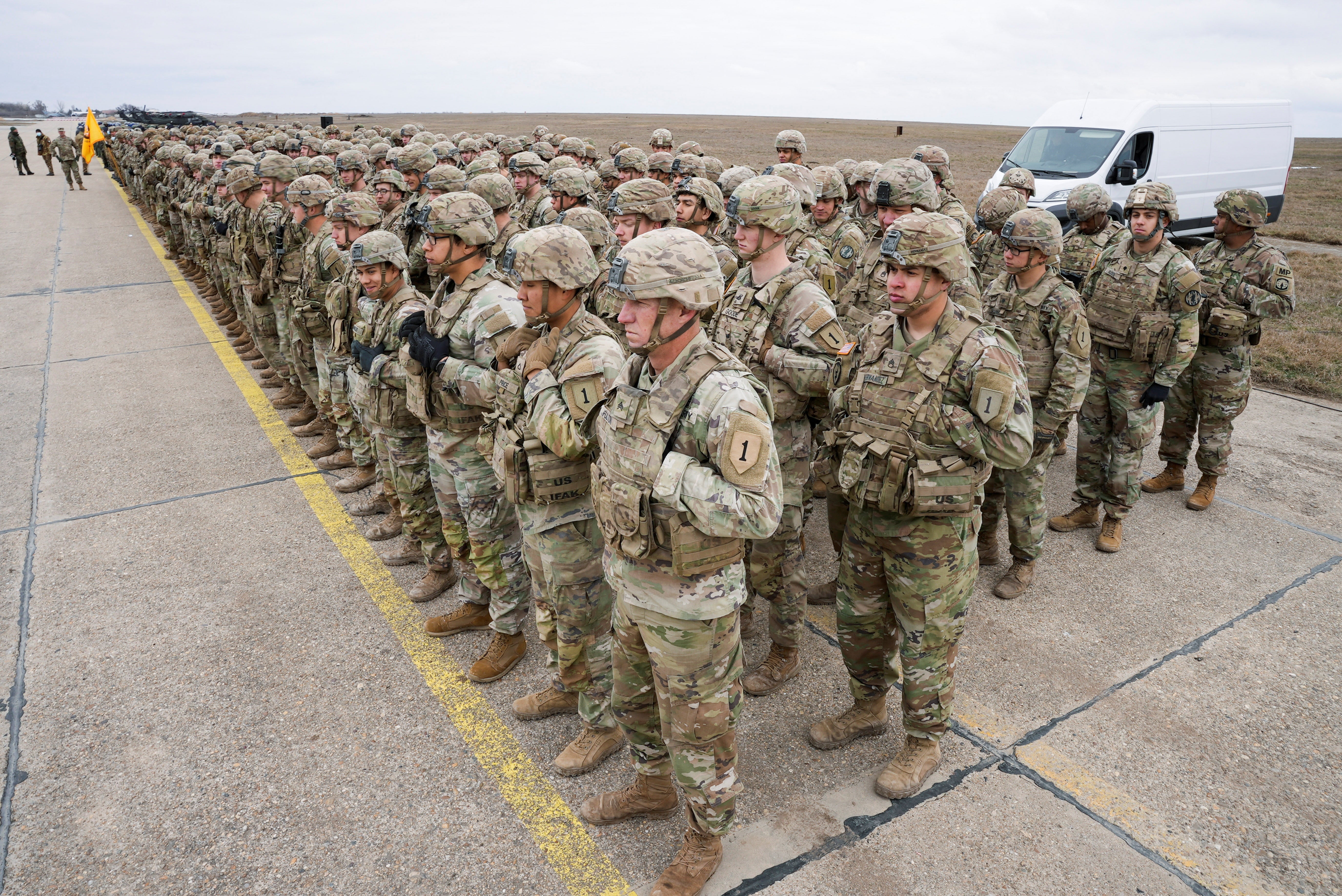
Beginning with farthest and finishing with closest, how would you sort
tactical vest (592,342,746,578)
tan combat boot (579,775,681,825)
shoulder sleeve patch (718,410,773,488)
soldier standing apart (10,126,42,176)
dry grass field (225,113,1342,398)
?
soldier standing apart (10,126,42,176) < dry grass field (225,113,1342,398) < tan combat boot (579,775,681,825) < tactical vest (592,342,746,578) < shoulder sleeve patch (718,410,773,488)

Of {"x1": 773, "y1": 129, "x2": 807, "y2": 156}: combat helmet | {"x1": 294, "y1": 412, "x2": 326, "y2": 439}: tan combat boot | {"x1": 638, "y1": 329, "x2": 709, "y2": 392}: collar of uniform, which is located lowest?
{"x1": 294, "y1": 412, "x2": 326, "y2": 439}: tan combat boot

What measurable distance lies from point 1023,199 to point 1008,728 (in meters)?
4.96

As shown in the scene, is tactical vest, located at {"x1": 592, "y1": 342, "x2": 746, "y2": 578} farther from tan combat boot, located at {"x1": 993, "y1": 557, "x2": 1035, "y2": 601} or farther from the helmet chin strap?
tan combat boot, located at {"x1": 993, "y1": 557, "x2": 1035, "y2": 601}

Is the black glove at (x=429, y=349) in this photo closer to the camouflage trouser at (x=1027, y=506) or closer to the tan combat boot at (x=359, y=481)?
the tan combat boot at (x=359, y=481)

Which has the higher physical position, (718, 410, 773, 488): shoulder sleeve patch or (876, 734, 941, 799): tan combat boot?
(718, 410, 773, 488): shoulder sleeve patch

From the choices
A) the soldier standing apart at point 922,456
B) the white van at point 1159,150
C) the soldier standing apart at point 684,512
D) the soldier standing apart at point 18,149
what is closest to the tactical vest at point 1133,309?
the soldier standing apart at point 922,456

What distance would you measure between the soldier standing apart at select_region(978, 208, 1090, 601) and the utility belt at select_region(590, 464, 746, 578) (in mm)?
2706

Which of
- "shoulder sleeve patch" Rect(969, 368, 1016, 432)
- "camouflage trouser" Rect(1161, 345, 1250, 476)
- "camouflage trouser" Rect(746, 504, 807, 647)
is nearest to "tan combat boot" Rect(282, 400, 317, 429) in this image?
"camouflage trouser" Rect(746, 504, 807, 647)

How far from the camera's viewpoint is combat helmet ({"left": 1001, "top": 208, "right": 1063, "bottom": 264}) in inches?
187

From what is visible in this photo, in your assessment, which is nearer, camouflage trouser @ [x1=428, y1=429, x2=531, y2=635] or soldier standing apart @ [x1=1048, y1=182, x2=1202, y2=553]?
camouflage trouser @ [x1=428, y1=429, x2=531, y2=635]

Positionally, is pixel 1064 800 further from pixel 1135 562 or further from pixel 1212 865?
pixel 1135 562

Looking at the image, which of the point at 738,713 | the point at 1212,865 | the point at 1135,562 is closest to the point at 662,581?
the point at 738,713

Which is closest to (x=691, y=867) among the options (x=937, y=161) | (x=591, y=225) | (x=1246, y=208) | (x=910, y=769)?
(x=910, y=769)

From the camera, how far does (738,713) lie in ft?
9.87
